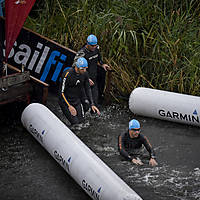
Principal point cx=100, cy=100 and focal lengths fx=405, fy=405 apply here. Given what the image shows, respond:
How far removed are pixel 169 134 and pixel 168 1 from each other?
15.5 ft

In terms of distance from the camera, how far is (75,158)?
6934 millimetres

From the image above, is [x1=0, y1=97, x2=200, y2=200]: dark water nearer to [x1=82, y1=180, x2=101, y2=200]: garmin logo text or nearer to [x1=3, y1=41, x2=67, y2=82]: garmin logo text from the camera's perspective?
[x1=82, y1=180, x2=101, y2=200]: garmin logo text

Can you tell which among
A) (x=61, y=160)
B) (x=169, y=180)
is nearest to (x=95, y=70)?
(x=61, y=160)

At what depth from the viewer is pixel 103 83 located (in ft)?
33.6

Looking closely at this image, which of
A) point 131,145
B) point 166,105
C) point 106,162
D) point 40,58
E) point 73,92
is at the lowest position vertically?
point 106,162

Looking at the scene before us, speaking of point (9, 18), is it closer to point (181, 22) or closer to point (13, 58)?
point (13, 58)

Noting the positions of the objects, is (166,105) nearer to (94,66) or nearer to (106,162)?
(94,66)

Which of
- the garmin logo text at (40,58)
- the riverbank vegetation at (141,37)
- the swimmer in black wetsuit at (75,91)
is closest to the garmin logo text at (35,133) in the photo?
the swimmer in black wetsuit at (75,91)

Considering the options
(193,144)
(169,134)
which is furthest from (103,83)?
(193,144)

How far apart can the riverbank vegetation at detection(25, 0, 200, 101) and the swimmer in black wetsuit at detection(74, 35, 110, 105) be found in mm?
699

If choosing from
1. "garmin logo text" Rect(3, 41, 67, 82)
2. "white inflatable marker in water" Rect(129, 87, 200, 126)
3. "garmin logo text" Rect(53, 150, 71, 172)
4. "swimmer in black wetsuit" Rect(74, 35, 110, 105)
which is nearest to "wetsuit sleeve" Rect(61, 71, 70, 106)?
"swimmer in black wetsuit" Rect(74, 35, 110, 105)

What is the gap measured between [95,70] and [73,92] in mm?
1155

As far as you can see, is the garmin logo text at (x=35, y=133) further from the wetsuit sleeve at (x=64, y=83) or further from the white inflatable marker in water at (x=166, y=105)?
the white inflatable marker in water at (x=166, y=105)

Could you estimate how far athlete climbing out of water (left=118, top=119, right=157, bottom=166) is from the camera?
7.51 metres
